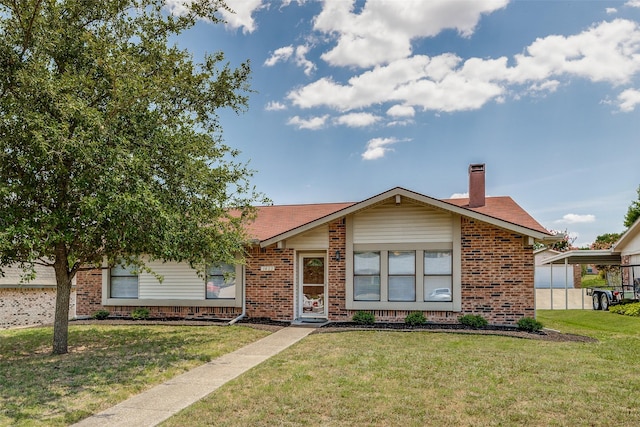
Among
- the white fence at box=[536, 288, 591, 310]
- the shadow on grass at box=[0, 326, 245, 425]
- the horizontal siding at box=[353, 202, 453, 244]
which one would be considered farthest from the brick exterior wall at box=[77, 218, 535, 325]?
the white fence at box=[536, 288, 591, 310]

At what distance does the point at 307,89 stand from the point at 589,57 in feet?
32.6

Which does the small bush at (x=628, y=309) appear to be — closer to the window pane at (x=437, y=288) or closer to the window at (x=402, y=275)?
the window pane at (x=437, y=288)

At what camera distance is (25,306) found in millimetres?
19734

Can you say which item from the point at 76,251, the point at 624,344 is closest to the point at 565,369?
the point at 624,344

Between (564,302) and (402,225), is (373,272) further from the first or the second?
(564,302)

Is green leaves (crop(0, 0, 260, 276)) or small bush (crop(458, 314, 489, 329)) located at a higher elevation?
green leaves (crop(0, 0, 260, 276))

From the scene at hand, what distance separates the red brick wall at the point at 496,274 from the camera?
1289 cm

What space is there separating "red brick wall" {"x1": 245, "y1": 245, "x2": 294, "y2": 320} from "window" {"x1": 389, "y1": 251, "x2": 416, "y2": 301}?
3005mm

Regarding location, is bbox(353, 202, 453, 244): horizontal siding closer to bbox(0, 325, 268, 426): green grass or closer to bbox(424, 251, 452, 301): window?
bbox(424, 251, 452, 301): window

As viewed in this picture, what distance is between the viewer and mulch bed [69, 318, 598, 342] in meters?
11.5

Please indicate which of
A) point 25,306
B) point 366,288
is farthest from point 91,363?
point 25,306

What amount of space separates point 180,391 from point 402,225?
28.0 ft

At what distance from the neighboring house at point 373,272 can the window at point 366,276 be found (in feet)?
0.10

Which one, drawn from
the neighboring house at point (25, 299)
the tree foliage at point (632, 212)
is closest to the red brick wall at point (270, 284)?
the neighboring house at point (25, 299)
